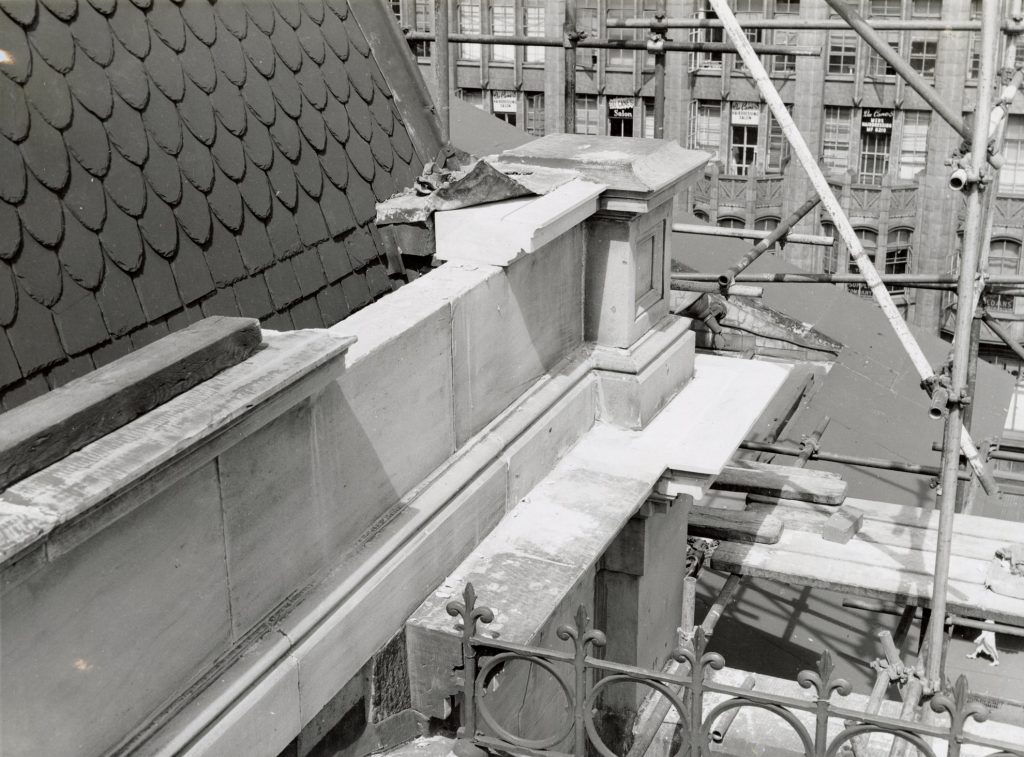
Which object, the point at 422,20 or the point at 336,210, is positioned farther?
the point at 422,20

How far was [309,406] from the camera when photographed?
4668 millimetres

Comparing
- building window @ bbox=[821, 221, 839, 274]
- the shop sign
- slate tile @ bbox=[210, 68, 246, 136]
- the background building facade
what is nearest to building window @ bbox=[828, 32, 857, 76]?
the background building facade

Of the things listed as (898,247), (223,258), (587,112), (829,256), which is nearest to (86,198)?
(223,258)

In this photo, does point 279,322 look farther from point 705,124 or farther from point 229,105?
point 705,124

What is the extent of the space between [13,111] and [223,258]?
3.95 feet

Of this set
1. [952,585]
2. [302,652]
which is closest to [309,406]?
[302,652]

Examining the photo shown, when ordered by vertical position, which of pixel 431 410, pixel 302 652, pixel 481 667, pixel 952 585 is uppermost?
pixel 431 410

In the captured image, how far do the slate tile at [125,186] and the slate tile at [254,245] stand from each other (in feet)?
2.23

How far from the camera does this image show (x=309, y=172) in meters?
6.88

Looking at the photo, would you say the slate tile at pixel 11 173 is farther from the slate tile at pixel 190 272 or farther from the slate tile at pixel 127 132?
the slate tile at pixel 190 272

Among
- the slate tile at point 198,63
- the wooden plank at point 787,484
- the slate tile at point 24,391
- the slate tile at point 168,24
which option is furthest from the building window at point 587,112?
the slate tile at point 24,391

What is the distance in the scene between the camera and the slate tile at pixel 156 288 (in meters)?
5.44

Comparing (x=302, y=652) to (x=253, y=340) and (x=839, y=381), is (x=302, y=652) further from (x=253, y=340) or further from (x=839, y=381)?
(x=839, y=381)

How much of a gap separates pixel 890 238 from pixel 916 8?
336 inches
